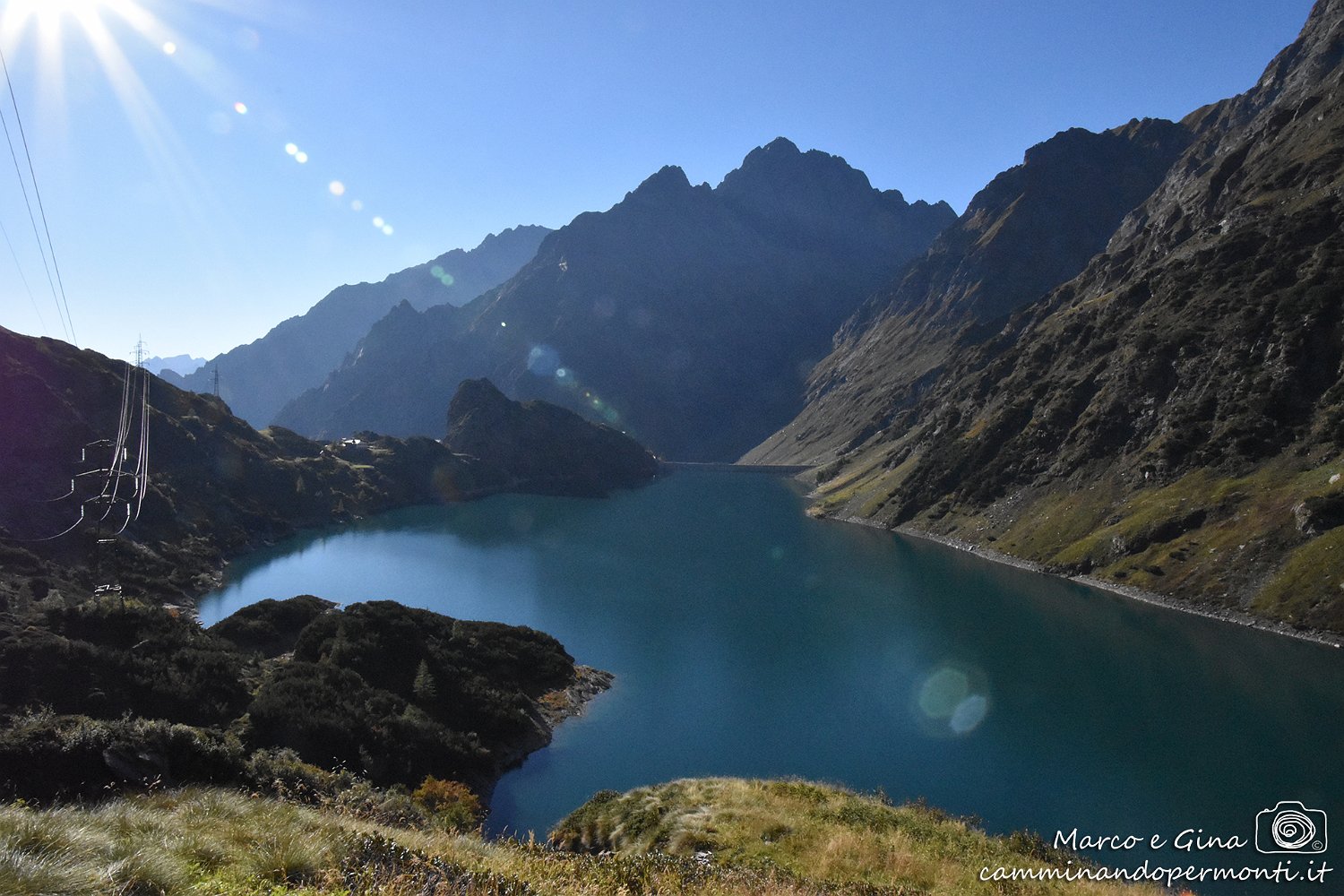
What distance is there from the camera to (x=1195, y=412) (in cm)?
8381

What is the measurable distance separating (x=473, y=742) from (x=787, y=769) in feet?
58.9

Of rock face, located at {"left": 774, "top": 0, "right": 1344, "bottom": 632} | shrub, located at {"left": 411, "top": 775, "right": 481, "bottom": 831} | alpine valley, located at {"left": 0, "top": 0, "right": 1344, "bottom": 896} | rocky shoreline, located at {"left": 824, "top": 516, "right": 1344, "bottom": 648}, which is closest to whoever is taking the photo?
alpine valley, located at {"left": 0, "top": 0, "right": 1344, "bottom": 896}

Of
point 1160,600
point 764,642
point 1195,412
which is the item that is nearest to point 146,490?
point 764,642

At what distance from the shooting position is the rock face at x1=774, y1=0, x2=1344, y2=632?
64875 millimetres

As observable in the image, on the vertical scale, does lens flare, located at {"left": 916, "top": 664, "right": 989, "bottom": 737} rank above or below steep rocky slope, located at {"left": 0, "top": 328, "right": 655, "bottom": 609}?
below

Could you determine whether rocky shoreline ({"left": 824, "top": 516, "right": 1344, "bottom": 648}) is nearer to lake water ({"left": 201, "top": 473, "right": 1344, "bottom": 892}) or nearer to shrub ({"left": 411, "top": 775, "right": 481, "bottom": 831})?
lake water ({"left": 201, "top": 473, "right": 1344, "bottom": 892})

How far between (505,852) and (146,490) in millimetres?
110849

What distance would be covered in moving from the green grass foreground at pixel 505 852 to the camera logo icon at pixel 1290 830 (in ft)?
50.7

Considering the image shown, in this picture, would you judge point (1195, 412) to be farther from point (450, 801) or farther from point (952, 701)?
point (450, 801)

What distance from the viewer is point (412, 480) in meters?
191

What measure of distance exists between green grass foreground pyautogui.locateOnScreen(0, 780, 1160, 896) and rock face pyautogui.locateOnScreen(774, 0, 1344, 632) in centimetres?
5238

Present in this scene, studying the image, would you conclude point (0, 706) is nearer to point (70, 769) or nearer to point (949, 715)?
point (70, 769)

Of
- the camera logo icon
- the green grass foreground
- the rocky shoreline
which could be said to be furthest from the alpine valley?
the camera logo icon

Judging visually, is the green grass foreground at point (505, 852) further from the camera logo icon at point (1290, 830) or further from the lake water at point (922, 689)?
the camera logo icon at point (1290, 830)
